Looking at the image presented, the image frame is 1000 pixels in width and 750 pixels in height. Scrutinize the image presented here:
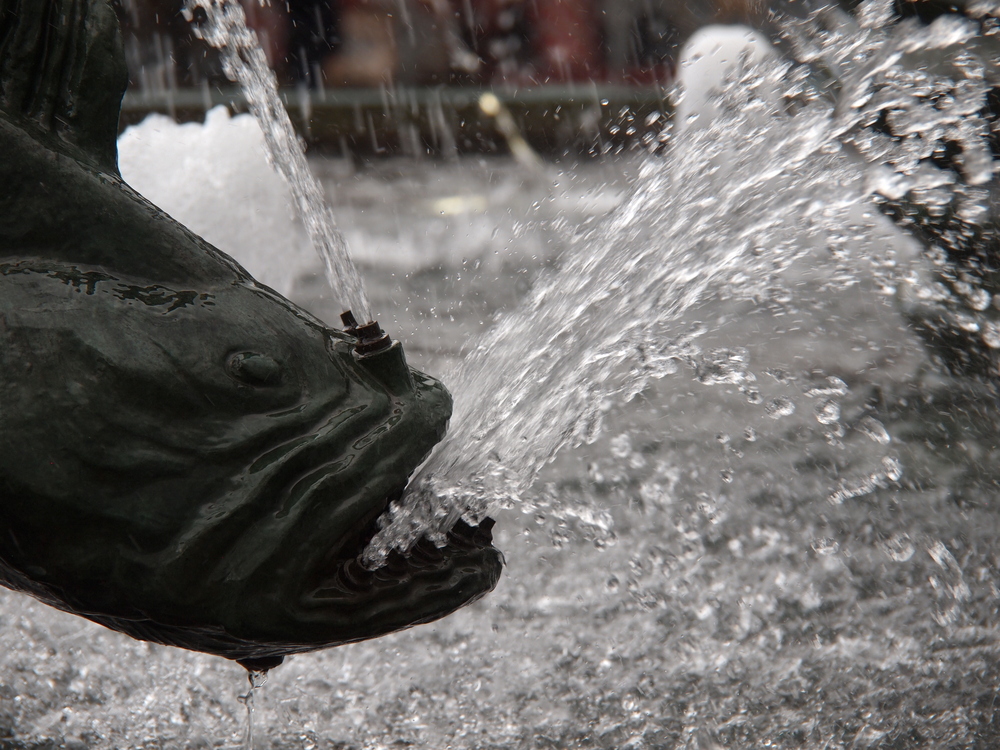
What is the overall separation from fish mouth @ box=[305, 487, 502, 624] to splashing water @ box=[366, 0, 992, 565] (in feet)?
0.53

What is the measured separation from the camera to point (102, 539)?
22.5 inches

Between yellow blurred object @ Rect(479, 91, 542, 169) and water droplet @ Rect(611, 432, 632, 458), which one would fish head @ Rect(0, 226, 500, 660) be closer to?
water droplet @ Rect(611, 432, 632, 458)

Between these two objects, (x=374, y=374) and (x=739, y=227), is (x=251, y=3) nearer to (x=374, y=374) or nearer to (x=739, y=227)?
(x=739, y=227)

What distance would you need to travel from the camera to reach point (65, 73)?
2.12ft

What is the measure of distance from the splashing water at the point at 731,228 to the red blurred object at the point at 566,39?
171 centimetres

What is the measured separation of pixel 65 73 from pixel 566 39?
3045 mm

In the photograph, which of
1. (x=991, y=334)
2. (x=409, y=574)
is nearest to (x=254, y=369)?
(x=409, y=574)

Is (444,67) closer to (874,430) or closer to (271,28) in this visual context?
(271,28)

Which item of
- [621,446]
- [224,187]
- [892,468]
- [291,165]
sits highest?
[291,165]

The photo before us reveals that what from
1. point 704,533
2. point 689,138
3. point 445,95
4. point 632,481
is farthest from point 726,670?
point 445,95

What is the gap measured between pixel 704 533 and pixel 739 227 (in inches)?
17.7

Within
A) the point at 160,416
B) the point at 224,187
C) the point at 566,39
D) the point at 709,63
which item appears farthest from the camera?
the point at 566,39

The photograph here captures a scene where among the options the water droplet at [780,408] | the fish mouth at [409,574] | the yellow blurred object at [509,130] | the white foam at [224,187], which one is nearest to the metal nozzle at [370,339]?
the fish mouth at [409,574]

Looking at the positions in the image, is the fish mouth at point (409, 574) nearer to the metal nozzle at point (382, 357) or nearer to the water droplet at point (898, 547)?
the metal nozzle at point (382, 357)
